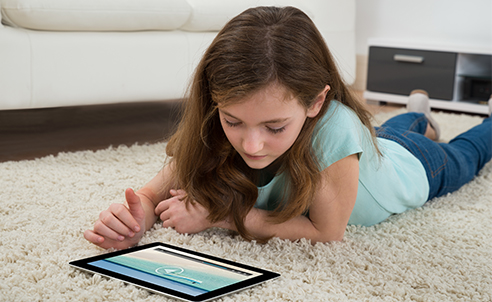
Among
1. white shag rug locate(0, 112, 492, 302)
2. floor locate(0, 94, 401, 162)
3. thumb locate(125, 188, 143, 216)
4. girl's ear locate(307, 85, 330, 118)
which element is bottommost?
floor locate(0, 94, 401, 162)

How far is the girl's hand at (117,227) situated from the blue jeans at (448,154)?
71 cm

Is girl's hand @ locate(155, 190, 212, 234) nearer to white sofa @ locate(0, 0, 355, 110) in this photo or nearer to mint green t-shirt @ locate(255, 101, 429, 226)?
mint green t-shirt @ locate(255, 101, 429, 226)

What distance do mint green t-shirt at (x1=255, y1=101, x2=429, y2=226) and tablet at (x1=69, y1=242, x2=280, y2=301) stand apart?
19 centimetres

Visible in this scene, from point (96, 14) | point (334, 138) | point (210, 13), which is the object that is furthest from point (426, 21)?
point (334, 138)

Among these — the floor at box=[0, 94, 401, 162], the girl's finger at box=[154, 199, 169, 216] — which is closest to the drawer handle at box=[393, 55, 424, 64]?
the floor at box=[0, 94, 401, 162]

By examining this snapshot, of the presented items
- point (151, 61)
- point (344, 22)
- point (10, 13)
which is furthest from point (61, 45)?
point (344, 22)

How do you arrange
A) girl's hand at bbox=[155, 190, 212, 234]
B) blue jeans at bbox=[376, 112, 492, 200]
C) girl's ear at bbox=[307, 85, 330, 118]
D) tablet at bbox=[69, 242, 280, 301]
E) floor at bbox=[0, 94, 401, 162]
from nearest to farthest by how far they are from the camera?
tablet at bbox=[69, 242, 280, 301] → girl's ear at bbox=[307, 85, 330, 118] → girl's hand at bbox=[155, 190, 212, 234] → blue jeans at bbox=[376, 112, 492, 200] → floor at bbox=[0, 94, 401, 162]

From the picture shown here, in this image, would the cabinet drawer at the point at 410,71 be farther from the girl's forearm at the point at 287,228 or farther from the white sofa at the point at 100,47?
the girl's forearm at the point at 287,228

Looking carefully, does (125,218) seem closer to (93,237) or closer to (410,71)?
(93,237)

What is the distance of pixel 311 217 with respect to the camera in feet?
3.02

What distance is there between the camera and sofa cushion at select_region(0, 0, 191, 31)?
1.42 meters

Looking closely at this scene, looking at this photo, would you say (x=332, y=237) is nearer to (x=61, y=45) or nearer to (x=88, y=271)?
(x=88, y=271)

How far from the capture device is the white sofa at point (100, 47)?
1.42 m

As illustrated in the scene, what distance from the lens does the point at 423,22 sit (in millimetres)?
2908
